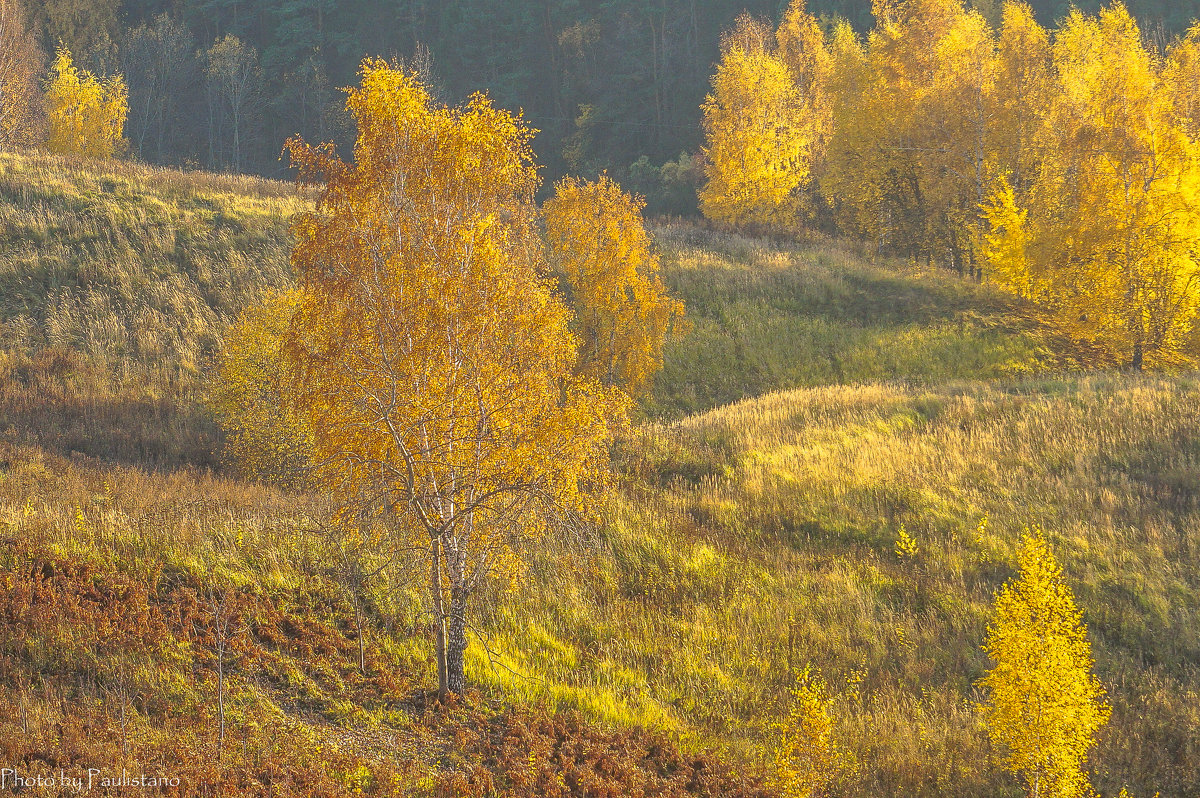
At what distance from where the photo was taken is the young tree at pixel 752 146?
38.4 metres

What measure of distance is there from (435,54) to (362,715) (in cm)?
7963

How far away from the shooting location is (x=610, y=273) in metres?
20.5

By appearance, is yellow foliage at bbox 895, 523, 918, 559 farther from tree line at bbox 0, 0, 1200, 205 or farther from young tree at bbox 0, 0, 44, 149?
young tree at bbox 0, 0, 44, 149

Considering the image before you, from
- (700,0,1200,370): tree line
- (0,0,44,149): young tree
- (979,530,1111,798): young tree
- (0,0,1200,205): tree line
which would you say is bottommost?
A: (979,530,1111,798): young tree

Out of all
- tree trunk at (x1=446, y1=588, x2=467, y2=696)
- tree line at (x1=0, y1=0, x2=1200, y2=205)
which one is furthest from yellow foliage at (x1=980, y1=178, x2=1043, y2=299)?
tree line at (x1=0, y1=0, x2=1200, y2=205)

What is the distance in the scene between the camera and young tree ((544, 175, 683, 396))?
20.5m

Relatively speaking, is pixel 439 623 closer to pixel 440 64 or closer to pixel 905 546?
pixel 905 546

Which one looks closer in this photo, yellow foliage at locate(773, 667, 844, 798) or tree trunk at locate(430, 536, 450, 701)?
yellow foliage at locate(773, 667, 844, 798)

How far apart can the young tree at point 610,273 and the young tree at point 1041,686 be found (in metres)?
14.4

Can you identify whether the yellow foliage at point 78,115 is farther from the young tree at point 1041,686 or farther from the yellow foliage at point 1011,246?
the young tree at point 1041,686

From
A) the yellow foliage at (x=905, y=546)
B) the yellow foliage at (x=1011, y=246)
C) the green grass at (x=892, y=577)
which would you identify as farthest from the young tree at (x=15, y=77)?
the yellow foliage at (x=1011, y=246)

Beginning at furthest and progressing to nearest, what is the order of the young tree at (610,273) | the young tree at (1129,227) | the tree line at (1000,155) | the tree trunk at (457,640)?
the tree line at (1000,155), the young tree at (1129,227), the young tree at (610,273), the tree trunk at (457,640)

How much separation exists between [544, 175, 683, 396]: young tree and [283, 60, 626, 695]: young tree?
1207cm

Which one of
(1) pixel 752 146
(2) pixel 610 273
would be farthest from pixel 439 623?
(1) pixel 752 146
